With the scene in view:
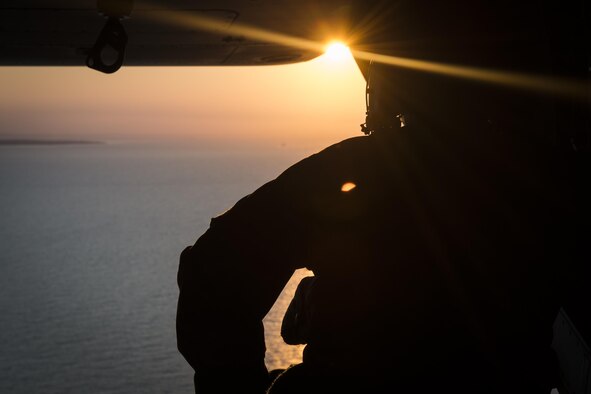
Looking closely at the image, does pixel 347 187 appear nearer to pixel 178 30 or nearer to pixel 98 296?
pixel 178 30

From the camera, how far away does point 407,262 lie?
225 centimetres

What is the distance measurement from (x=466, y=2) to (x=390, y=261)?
754mm

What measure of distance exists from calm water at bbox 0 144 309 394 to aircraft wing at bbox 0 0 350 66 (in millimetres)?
57364

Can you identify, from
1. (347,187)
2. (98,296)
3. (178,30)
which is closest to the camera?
(347,187)

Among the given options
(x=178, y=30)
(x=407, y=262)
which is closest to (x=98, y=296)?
(x=178, y=30)

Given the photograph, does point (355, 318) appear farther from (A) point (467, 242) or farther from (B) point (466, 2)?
(B) point (466, 2)

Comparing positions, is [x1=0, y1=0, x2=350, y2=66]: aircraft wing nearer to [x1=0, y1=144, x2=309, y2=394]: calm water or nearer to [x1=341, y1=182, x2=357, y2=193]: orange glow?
[x1=341, y1=182, x2=357, y2=193]: orange glow

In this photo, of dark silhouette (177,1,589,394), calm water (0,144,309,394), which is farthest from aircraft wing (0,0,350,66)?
calm water (0,144,309,394)

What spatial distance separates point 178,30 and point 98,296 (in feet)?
316

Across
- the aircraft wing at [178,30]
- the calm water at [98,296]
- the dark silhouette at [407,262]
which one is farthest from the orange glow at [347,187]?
the calm water at [98,296]

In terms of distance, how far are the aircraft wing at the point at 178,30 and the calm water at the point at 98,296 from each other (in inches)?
2258

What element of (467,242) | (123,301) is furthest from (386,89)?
(123,301)

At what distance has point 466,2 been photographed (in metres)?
2.42

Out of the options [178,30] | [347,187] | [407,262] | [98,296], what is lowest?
[407,262]
